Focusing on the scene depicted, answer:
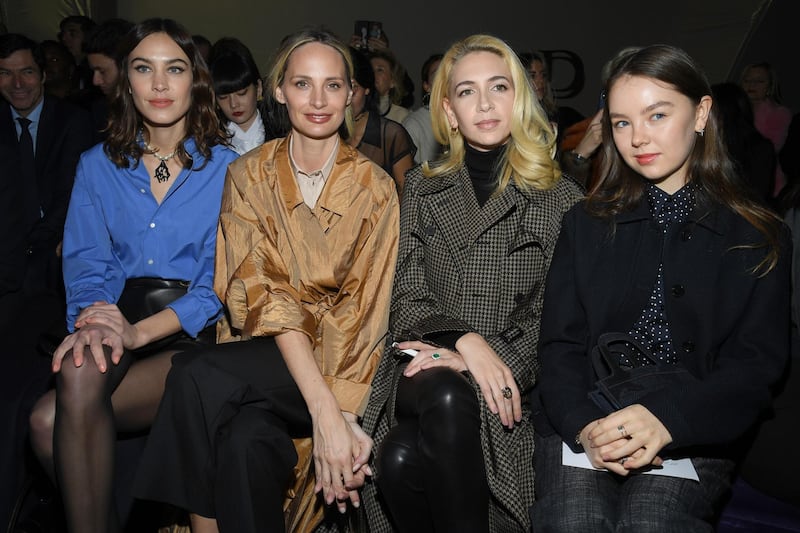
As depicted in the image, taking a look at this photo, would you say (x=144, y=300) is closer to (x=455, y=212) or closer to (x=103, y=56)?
(x=455, y=212)

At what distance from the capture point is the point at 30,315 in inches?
113

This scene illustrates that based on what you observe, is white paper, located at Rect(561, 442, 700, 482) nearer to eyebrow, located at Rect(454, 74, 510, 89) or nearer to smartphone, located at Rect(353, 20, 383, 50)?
eyebrow, located at Rect(454, 74, 510, 89)

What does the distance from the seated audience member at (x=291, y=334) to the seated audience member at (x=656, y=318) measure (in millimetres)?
560

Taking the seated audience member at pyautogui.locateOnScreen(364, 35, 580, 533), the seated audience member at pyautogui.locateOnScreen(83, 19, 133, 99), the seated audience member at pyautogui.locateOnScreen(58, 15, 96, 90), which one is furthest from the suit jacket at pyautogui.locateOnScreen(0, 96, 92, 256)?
the seated audience member at pyautogui.locateOnScreen(58, 15, 96, 90)

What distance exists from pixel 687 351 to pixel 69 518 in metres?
1.72

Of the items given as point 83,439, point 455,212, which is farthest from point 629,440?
point 83,439

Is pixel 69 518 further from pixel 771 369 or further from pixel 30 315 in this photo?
pixel 771 369

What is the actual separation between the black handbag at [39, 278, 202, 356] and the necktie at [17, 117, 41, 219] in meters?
1.08

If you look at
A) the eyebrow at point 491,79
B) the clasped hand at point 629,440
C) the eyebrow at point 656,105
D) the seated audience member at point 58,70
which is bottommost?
the clasped hand at point 629,440

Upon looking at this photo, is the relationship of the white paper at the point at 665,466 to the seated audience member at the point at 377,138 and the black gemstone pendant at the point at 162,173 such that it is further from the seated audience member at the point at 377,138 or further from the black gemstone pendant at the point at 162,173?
the seated audience member at the point at 377,138

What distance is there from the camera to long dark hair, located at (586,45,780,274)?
2.02 metres

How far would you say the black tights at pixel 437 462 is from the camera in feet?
6.43

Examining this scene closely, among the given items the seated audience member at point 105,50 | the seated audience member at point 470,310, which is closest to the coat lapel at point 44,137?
the seated audience member at point 105,50

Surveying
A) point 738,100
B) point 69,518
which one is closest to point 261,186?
point 69,518
